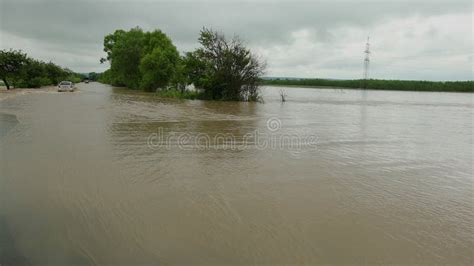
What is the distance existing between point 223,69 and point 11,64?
26207 mm

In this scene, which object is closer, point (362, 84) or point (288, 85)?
point (362, 84)

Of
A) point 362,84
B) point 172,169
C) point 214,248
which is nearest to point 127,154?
point 172,169

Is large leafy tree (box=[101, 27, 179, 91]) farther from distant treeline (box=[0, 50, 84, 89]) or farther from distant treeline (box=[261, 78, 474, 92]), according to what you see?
distant treeline (box=[261, 78, 474, 92])

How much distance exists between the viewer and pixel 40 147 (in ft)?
30.3

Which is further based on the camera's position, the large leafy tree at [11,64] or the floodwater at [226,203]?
the large leafy tree at [11,64]

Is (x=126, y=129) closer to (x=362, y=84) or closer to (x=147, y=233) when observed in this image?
(x=147, y=233)

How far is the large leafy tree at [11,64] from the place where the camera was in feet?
125

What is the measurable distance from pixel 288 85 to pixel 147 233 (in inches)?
4300

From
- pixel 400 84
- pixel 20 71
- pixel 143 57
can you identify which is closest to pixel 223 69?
pixel 143 57
